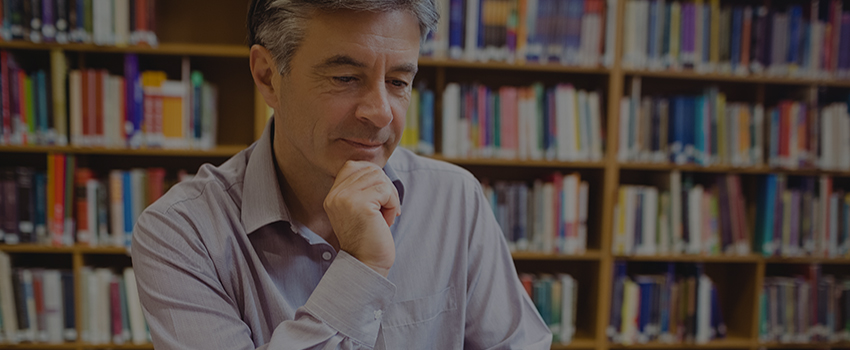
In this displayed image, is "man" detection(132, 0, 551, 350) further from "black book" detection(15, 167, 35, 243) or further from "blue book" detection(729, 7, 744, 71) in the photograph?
"blue book" detection(729, 7, 744, 71)

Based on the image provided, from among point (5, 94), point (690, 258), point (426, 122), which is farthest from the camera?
point (690, 258)

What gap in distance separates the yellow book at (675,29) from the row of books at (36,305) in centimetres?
268

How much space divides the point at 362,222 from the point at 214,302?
279 millimetres

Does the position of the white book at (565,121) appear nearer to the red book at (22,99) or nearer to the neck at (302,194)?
the neck at (302,194)

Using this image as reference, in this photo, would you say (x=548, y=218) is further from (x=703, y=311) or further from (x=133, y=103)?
(x=133, y=103)

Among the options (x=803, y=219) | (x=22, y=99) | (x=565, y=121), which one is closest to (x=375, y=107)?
(x=565, y=121)

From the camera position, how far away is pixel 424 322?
1.02 m

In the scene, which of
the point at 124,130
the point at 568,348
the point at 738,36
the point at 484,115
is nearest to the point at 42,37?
the point at 124,130

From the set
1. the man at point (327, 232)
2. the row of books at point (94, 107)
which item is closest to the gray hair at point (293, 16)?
the man at point (327, 232)

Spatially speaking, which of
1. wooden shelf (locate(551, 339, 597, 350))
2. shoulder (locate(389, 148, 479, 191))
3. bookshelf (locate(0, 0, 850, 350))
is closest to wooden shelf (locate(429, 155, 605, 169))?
bookshelf (locate(0, 0, 850, 350))

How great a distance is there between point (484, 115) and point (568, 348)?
1123 millimetres

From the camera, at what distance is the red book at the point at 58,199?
6.70 ft

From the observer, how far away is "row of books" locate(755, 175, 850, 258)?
234 cm

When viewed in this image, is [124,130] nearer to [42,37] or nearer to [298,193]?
[42,37]
